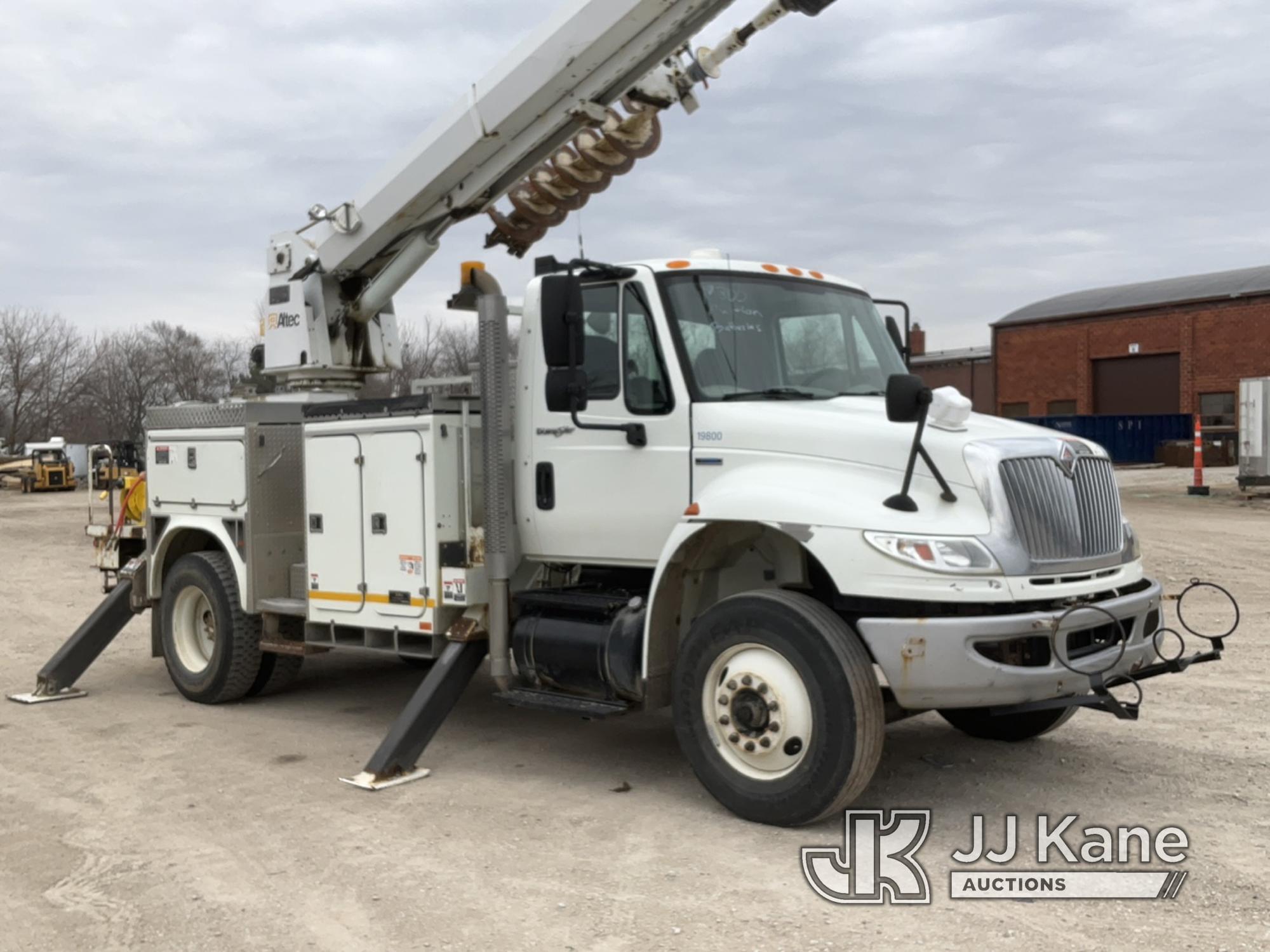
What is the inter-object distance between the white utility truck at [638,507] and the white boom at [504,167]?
0.07 feet

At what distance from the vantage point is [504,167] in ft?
A: 25.9

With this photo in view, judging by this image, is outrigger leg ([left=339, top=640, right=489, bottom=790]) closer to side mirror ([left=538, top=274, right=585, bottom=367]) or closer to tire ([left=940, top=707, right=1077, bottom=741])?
side mirror ([left=538, top=274, right=585, bottom=367])

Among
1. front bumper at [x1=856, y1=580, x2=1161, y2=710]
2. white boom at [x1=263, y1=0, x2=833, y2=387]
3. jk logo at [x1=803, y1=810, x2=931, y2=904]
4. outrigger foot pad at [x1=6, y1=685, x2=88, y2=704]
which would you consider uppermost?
white boom at [x1=263, y1=0, x2=833, y2=387]

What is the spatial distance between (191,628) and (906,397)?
584 cm

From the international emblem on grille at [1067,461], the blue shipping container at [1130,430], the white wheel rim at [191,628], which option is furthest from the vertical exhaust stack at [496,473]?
the blue shipping container at [1130,430]

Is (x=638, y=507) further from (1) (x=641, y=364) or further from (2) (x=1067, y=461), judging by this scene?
(2) (x=1067, y=461)

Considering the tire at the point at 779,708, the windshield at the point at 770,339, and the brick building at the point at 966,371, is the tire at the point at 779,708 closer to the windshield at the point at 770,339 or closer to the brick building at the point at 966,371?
the windshield at the point at 770,339

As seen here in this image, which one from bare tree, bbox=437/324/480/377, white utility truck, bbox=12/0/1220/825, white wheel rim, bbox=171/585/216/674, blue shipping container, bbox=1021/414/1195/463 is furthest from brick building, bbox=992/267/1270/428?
white wheel rim, bbox=171/585/216/674

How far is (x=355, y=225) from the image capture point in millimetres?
8688

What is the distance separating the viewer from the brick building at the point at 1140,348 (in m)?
42.1

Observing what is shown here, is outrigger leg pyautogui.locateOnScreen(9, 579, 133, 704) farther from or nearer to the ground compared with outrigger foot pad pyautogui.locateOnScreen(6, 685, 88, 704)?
farther from the ground

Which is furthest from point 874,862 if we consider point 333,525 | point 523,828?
point 333,525

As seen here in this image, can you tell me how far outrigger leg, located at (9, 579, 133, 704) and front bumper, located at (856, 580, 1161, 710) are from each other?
6.32 meters

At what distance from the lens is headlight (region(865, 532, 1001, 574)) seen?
5266 millimetres
